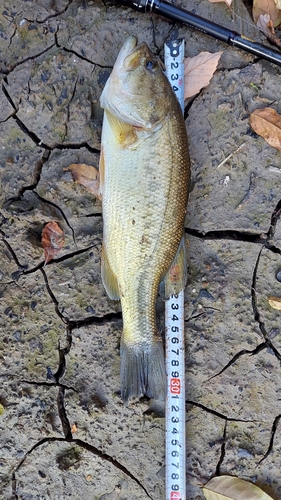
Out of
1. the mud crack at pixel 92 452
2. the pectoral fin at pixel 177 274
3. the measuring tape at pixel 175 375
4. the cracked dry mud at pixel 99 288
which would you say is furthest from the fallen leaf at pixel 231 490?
the pectoral fin at pixel 177 274

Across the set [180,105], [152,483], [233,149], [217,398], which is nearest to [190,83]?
[180,105]

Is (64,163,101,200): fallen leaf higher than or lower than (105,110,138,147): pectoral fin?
lower

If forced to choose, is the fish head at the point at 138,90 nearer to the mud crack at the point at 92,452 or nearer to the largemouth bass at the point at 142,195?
the largemouth bass at the point at 142,195

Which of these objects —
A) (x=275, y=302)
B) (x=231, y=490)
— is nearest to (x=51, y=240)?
(x=275, y=302)

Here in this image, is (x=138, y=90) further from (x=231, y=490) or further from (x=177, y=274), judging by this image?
(x=231, y=490)

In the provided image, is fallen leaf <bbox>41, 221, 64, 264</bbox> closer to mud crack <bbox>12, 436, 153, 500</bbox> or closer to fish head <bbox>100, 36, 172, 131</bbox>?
fish head <bbox>100, 36, 172, 131</bbox>

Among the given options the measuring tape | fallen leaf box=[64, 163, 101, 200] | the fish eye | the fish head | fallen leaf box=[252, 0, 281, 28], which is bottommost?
the measuring tape

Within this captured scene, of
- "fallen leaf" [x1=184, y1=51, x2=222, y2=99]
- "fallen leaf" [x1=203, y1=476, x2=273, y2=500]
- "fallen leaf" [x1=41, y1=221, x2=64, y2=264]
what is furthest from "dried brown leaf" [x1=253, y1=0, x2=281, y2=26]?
"fallen leaf" [x1=203, y1=476, x2=273, y2=500]
